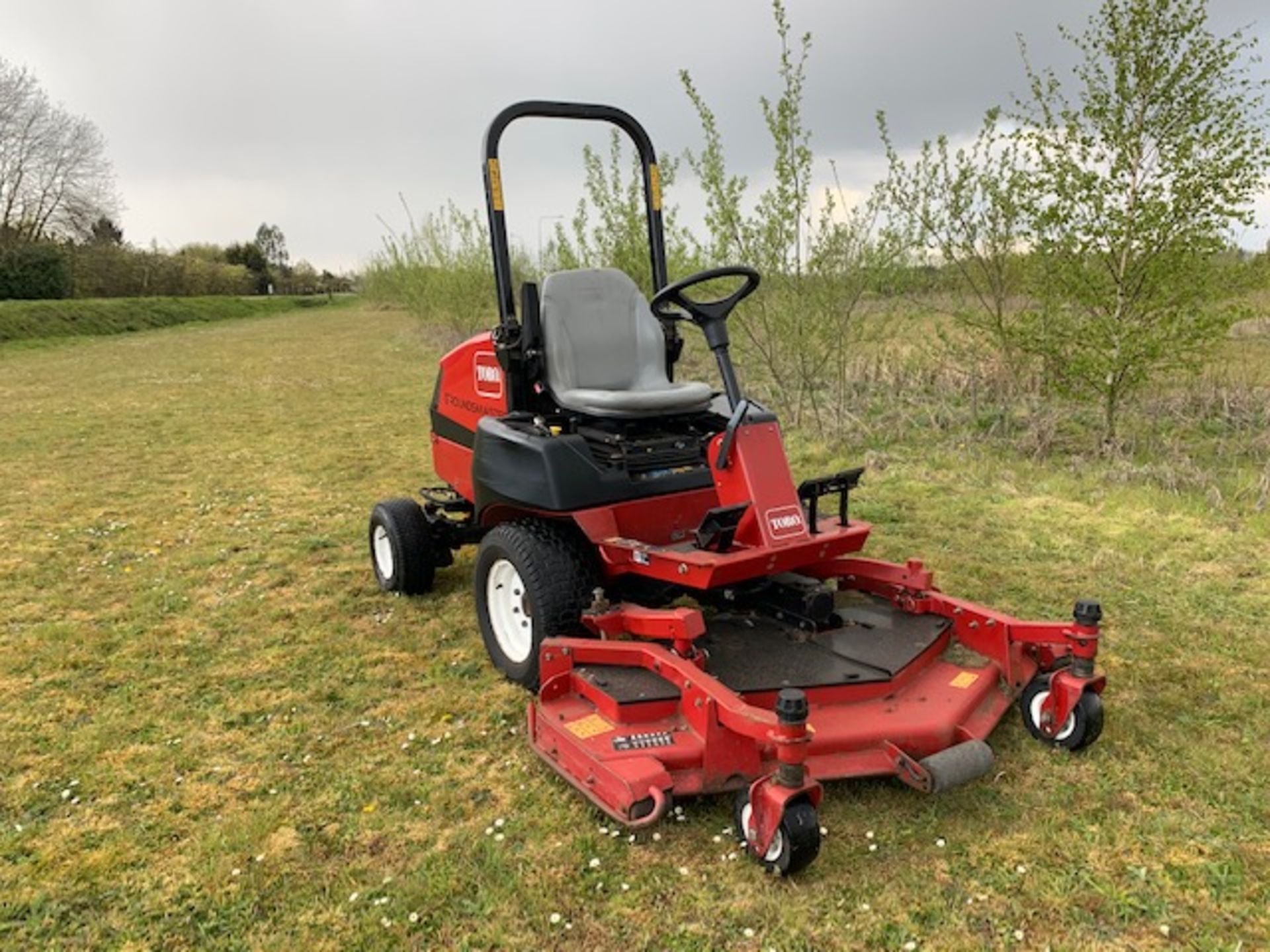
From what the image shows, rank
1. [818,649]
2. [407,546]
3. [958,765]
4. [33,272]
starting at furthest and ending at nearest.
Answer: [33,272] → [407,546] → [818,649] → [958,765]

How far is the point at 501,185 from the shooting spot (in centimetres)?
425

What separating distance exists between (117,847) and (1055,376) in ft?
26.0

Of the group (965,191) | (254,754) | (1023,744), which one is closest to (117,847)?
(254,754)

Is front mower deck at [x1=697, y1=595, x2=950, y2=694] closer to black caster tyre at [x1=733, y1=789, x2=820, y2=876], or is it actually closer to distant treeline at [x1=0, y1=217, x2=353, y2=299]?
black caster tyre at [x1=733, y1=789, x2=820, y2=876]

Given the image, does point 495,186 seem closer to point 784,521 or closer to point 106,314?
point 784,521

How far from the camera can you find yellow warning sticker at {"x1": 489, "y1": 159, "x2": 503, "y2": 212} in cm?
420

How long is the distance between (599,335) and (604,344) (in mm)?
51

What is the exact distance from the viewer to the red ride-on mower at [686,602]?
2.80 meters

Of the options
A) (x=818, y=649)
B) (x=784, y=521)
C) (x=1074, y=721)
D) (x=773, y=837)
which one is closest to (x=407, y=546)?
(x=784, y=521)

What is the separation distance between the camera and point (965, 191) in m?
7.93

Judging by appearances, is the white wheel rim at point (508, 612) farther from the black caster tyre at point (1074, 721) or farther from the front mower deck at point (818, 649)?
the black caster tyre at point (1074, 721)

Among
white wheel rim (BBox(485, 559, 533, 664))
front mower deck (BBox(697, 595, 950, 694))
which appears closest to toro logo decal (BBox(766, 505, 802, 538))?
front mower deck (BBox(697, 595, 950, 694))

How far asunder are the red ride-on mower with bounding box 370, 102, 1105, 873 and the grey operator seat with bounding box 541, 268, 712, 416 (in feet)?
0.04

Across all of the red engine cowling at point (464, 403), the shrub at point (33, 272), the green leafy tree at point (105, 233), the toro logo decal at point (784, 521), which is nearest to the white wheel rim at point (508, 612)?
the red engine cowling at point (464, 403)
